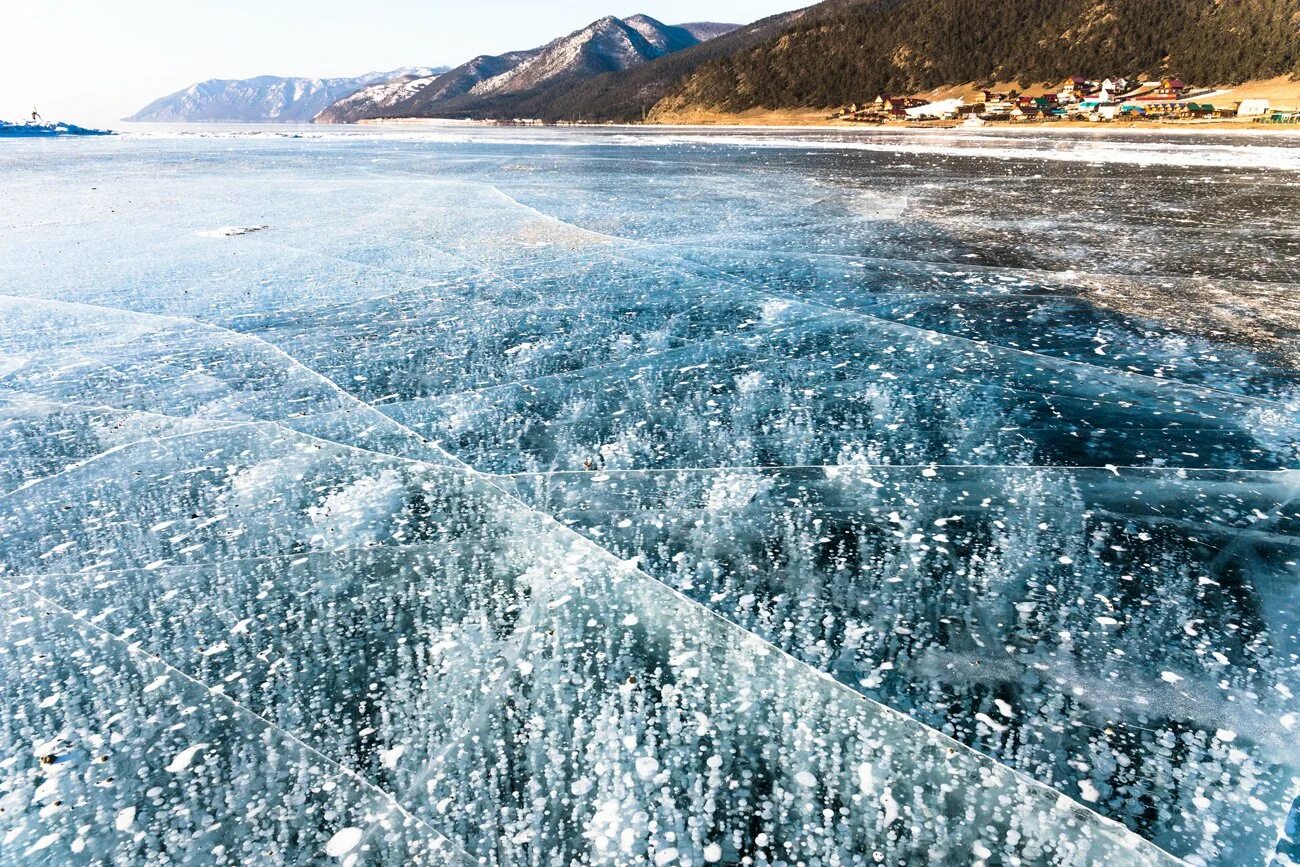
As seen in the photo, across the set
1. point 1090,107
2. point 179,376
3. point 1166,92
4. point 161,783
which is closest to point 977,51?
point 1166,92

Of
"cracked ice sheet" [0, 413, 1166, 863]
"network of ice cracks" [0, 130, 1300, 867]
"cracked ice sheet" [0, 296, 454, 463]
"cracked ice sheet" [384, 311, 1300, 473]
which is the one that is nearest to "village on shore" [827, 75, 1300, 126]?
"cracked ice sheet" [384, 311, 1300, 473]

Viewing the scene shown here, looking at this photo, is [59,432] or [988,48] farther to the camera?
[988,48]

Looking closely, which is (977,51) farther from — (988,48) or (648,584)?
(648,584)

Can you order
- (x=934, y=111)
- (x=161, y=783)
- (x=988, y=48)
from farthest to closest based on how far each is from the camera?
(x=988, y=48) < (x=934, y=111) < (x=161, y=783)

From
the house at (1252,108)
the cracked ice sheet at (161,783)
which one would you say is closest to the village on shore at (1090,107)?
the house at (1252,108)

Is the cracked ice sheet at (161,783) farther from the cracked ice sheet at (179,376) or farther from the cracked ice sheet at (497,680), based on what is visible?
the cracked ice sheet at (179,376)
